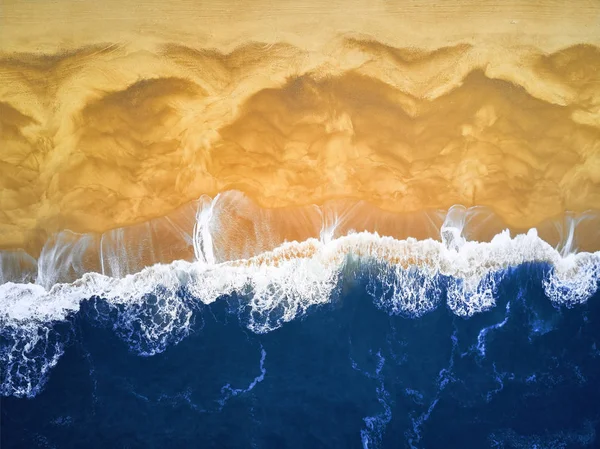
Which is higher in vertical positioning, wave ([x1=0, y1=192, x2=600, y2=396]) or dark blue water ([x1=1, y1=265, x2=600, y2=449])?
wave ([x1=0, y1=192, x2=600, y2=396])

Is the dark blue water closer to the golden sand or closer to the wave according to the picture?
the wave

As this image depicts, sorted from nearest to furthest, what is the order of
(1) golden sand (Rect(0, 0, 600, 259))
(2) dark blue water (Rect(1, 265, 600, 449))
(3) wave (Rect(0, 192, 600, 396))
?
(2) dark blue water (Rect(1, 265, 600, 449))
(3) wave (Rect(0, 192, 600, 396))
(1) golden sand (Rect(0, 0, 600, 259))

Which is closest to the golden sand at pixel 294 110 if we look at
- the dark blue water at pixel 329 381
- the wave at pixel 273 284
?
the wave at pixel 273 284

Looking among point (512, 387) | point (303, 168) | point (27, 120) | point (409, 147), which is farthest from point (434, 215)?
point (27, 120)

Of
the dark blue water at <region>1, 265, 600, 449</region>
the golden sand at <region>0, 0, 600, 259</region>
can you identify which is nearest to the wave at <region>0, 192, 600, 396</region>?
the dark blue water at <region>1, 265, 600, 449</region>

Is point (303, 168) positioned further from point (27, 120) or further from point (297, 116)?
point (27, 120)
